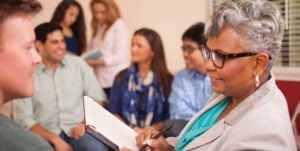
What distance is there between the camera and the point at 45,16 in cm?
398

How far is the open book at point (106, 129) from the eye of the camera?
4.52 ft

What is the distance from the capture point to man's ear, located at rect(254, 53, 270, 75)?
1.28 m

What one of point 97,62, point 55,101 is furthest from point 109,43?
point 55,101

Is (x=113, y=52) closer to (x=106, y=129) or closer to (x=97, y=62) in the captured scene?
(x=97, y=62)

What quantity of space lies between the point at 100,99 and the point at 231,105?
1562 millimetres

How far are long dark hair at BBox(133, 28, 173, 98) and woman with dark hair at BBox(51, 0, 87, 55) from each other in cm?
104

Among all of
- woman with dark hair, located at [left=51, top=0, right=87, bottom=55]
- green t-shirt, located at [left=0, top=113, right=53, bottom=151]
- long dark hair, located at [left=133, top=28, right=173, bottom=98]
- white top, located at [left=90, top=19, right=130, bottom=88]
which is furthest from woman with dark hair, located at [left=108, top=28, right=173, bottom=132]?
green t-shirt, located at [left=0, top=113, right=53, bottom=151]

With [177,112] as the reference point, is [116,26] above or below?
above

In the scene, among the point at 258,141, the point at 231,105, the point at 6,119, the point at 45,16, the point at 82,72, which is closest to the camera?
the point at 6,119

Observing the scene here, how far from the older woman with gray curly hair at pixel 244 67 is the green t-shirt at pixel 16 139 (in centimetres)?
58

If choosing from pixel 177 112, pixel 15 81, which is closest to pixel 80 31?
pixel 177 112

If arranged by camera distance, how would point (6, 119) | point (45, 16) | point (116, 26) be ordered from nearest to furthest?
point (6, 119)
point (116, 26)
point (45, 16)

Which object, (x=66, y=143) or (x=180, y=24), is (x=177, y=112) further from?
(x=180, y=24)

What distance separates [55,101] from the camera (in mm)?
2646
